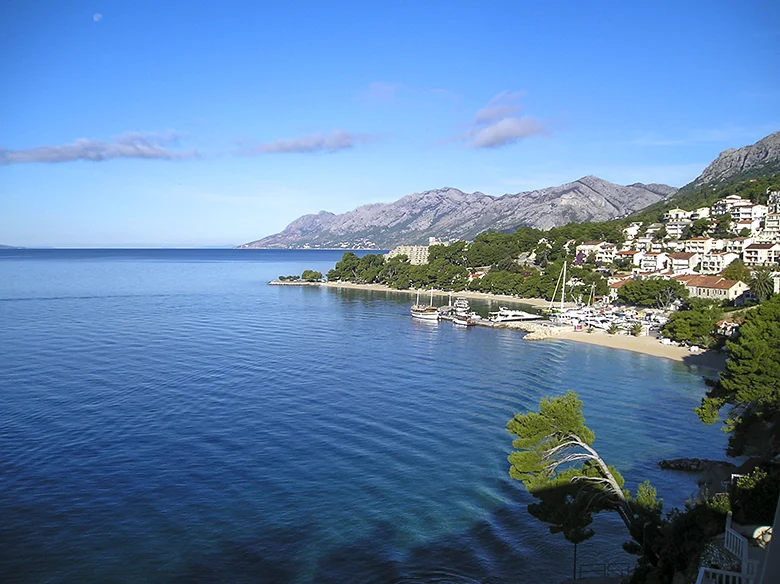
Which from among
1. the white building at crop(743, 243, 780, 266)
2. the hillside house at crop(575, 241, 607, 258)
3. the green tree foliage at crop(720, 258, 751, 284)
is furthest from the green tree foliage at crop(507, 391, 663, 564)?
the hillside house at crop(575, 241, 607, 258)

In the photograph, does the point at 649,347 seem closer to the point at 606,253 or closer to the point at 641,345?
the point at 641,345

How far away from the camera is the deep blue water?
16.0m

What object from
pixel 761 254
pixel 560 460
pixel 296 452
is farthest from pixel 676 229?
pixel 560 460

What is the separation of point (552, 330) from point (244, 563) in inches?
1778

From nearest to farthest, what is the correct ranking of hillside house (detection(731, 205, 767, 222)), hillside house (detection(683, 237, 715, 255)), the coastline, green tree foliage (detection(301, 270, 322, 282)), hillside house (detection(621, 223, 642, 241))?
1. the coastline
2. hillside house (detection(683, 237, 715, 255))
3. hillside house (detection(731, 205, 767, 222))
4. hillside house (detection(621, 223, 642, 241))
5. green tree foliage (detection(301, 270, 322, 282))

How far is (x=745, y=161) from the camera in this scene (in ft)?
564

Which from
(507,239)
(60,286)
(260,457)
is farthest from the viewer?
(507,239)

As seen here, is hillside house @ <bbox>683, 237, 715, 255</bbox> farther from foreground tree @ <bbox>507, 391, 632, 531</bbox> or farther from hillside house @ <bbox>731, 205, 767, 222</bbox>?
foreground tree @ <bbox>507, 391, 632, 531</bbox>

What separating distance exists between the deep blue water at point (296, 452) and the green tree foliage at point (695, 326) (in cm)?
498

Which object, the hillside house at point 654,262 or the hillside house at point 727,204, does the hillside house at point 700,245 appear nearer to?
the hillside house at point 654,262

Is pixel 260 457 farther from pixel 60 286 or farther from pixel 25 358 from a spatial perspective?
pixel 60 286

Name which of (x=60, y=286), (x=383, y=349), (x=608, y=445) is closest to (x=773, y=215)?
(x=383, y=349)

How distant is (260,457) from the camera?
74.9 ft

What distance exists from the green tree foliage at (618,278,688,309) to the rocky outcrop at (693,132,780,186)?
107628mm
